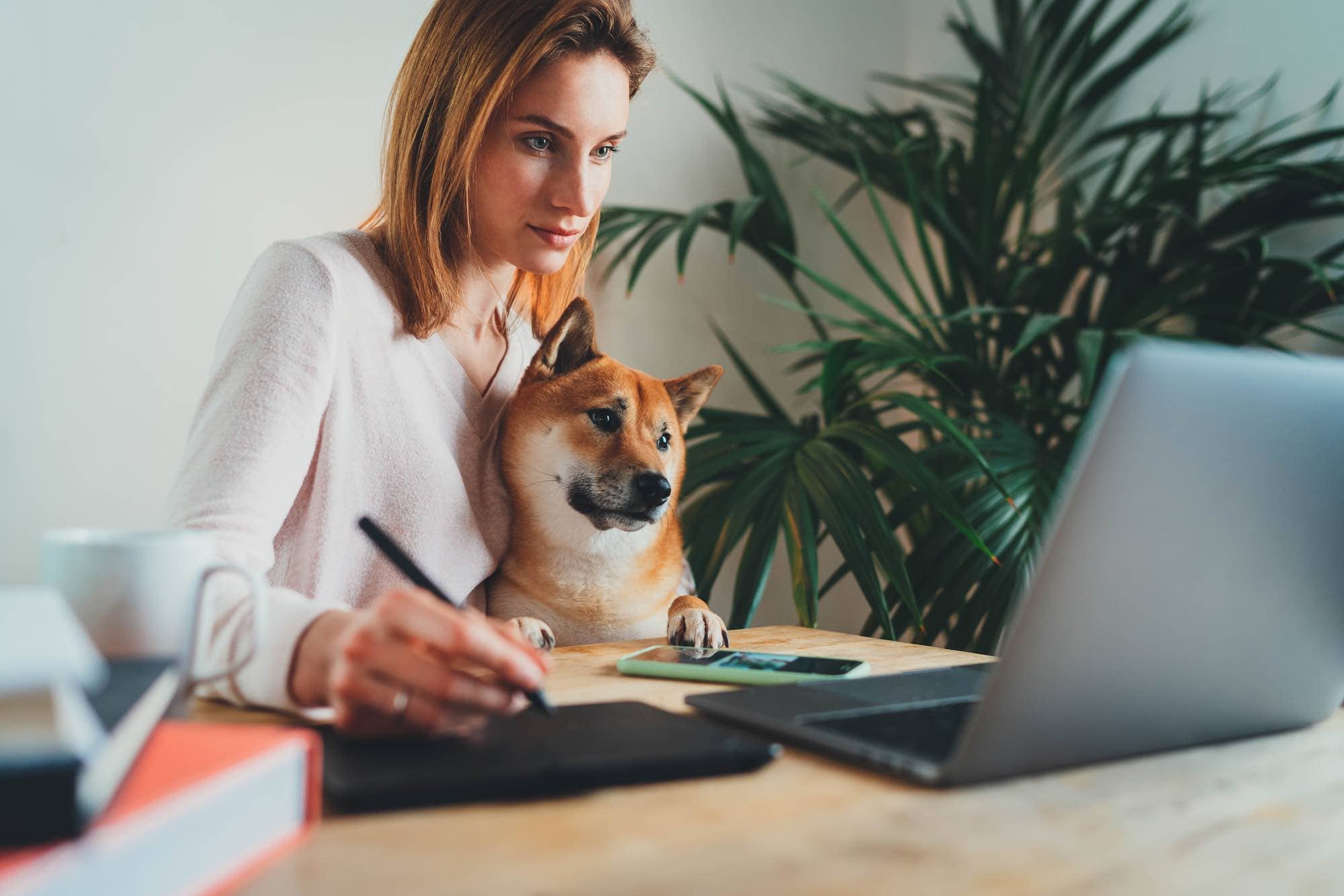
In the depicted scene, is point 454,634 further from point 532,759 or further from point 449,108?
point 449,108

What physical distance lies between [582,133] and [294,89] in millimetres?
864

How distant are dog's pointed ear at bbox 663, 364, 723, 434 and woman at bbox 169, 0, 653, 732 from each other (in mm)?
238

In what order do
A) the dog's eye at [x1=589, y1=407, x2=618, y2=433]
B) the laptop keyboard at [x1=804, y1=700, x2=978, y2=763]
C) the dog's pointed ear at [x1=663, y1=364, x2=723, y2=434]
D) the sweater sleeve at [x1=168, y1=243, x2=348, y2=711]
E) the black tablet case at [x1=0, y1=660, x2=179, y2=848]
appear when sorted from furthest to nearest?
the dog's pointed ear at [x1=663, y1=364, x2=723, y2=434] < the dog's eye at [x1=589, y1=407, x2=618, y2=433] < the sweater sleeve at [x1=168, y1=243, x2=348, y2=711] < the laptop keyboard at [x1=804, y1=700, x2=978, y2=763] < the black tablet case at [x1=0, y1=660, x2=179, y2=848]

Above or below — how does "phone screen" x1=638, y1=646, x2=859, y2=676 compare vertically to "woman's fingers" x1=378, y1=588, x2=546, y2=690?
below

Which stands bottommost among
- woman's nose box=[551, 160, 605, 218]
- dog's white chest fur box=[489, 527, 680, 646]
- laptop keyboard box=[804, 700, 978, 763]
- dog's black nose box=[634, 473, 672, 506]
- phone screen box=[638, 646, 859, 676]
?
dog's white chest fur box=[489, 527, 680, 646]

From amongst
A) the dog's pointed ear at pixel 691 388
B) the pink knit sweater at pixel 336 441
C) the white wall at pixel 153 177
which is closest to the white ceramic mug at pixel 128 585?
the pink knit sweater at pixel 336 441

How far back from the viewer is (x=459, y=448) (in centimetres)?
123

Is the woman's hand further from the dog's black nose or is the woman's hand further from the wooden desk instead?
the dog's black nose

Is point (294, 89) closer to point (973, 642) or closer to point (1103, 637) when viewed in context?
point (973, 642)

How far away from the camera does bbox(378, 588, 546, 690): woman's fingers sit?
0.55m

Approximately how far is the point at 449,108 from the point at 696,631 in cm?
68

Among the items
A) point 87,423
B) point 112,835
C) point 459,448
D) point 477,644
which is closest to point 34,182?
point 87,423

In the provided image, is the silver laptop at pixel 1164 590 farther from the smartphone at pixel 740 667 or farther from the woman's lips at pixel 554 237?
the woman's lips at pixel 554 237

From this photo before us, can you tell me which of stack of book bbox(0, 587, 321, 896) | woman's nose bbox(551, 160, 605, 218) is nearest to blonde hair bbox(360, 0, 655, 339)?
woman's nose bbox(551, 160, 605, 218)
